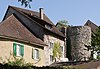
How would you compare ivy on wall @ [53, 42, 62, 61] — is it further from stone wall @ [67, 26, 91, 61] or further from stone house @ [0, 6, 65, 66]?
stone wall @ [67, 26, 91, 61]

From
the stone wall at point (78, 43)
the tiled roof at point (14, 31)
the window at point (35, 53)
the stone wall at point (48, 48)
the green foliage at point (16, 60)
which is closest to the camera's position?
the green foliage at point (16, 60)

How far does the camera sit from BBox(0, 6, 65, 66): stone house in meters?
37.2

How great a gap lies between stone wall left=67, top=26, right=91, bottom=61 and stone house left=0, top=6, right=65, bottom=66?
539 cm

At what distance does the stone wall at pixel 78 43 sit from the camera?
59.2 meters

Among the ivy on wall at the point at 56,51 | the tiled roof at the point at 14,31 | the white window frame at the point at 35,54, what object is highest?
the tiled roof at the point at 14,31

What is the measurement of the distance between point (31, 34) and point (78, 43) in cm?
1791

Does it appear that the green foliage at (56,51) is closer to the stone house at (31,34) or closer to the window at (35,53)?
the stone house at (31,34)

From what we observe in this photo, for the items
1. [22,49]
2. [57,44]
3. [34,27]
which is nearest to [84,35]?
[57,44]

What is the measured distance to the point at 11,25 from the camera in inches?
1559

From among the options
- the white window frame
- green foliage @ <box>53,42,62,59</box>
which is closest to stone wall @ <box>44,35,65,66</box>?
green foliage @ <box>53,42,62,59</box>

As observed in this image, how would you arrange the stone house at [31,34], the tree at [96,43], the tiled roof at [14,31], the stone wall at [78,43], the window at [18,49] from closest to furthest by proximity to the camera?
the window at [18,49] < the tiled roof at [14,31] < the stone house at [31,34] < the tree at [96,43] < the stone wall at [78,43]

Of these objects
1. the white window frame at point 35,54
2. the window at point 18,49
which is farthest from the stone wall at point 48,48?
the window at point 18,49

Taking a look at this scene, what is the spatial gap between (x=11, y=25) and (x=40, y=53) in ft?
15.8

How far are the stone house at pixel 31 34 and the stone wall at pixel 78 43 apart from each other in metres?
5.39
